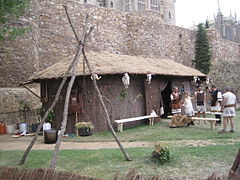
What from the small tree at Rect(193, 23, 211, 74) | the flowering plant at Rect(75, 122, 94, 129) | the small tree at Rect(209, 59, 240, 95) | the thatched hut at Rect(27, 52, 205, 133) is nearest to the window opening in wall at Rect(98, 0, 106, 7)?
the small tree at Rect(193, 23, 211, 74)

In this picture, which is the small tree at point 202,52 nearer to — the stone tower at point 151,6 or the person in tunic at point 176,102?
the person in tunic at point 176,102

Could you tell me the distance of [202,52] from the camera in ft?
91.5

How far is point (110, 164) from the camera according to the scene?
231 inches

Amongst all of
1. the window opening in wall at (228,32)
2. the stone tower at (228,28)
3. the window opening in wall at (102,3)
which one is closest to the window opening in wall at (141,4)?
the window opening in wall at (102,3)

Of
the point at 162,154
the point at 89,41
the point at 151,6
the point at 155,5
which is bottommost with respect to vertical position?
the point at 162,154

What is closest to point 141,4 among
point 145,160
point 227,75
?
point 227,75

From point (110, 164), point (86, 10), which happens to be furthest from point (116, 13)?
point (110, 164)

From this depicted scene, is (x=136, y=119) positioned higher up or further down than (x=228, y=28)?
further down

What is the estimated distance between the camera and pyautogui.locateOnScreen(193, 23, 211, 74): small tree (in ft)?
90.2

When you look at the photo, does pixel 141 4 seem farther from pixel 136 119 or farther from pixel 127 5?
pixel 136 119

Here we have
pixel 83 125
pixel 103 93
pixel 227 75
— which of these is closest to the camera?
pixel 83 125

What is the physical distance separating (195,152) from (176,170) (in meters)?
1.49

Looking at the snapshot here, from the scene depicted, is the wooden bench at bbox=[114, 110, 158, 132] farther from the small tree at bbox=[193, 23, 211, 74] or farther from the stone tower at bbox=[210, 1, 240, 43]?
the stone tower at bbox=[210, 1, 240, 43]

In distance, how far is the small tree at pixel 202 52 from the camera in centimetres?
2748
